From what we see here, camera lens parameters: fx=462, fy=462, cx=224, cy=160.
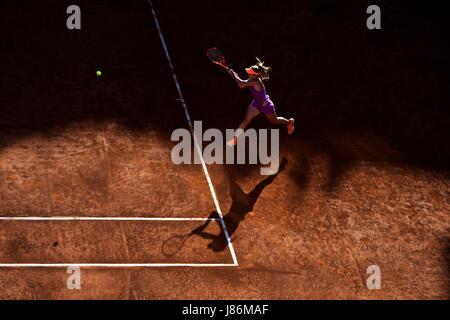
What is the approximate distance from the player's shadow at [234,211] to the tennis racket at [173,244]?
0.74 feet

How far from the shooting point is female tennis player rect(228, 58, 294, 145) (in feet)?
29.9

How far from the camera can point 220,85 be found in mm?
11273

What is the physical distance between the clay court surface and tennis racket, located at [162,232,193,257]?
9 centimetres

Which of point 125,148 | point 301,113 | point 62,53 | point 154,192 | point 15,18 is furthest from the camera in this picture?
point 15,18

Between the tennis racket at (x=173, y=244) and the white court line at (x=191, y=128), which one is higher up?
the white court line at (x=191, y=128)

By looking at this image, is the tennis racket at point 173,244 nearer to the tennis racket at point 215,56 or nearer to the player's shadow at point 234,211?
the player's shadow at point 234,211

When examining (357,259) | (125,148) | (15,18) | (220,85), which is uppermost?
(15,18)

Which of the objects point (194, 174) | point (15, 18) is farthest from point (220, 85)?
point (15, 18)

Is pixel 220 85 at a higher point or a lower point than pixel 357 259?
higher

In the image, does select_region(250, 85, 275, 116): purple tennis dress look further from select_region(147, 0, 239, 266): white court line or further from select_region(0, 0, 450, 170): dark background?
select_region(147, 0, 239, 266): white court line

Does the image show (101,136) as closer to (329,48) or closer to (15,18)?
(15,18)

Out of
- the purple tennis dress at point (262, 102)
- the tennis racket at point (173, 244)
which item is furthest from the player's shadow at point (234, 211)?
the purple tennis dress at point (262, 102)

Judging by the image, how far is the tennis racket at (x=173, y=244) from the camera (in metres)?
7.88

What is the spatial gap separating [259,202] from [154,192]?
6.63ft
